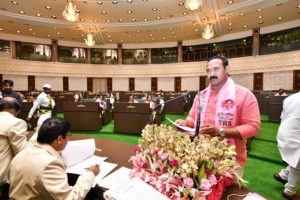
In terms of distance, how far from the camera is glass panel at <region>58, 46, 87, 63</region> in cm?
1734

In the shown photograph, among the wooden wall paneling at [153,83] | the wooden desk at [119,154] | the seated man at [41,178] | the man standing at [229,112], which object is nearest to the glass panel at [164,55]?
the wooden wall paneling at [153,83]

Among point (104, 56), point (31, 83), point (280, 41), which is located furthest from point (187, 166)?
point (104, 56)

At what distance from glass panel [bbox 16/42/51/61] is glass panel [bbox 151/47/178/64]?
356 inches

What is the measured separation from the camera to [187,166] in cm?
92

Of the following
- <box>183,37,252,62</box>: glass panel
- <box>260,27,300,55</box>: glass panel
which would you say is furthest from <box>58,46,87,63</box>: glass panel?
<box>260,27,300,55</box>: glass panel

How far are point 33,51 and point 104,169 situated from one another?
18.1 metres

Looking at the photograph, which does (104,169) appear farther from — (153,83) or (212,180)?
(153,83)

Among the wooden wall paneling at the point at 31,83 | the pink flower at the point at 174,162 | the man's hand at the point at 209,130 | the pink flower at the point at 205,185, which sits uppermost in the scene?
the wooden wall paneling at the point at 31,83

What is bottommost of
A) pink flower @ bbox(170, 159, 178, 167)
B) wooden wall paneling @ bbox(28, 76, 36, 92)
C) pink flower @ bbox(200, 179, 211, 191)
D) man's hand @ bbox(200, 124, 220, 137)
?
pink flower @ bbox(200, 179, 211, 191)

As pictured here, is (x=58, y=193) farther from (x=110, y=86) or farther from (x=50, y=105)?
(x=110, y=86)

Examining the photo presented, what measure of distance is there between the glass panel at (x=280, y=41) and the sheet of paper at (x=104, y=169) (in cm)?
1464

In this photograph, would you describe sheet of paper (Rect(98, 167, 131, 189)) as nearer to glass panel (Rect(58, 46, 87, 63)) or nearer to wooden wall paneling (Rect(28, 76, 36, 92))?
wooden wall paneling (Rect(28, 76, 36, 92))

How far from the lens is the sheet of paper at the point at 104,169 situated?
Result: 1.39 metres

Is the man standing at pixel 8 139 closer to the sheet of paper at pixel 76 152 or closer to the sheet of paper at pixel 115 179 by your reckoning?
the sheet of paper at pixel 76 152
